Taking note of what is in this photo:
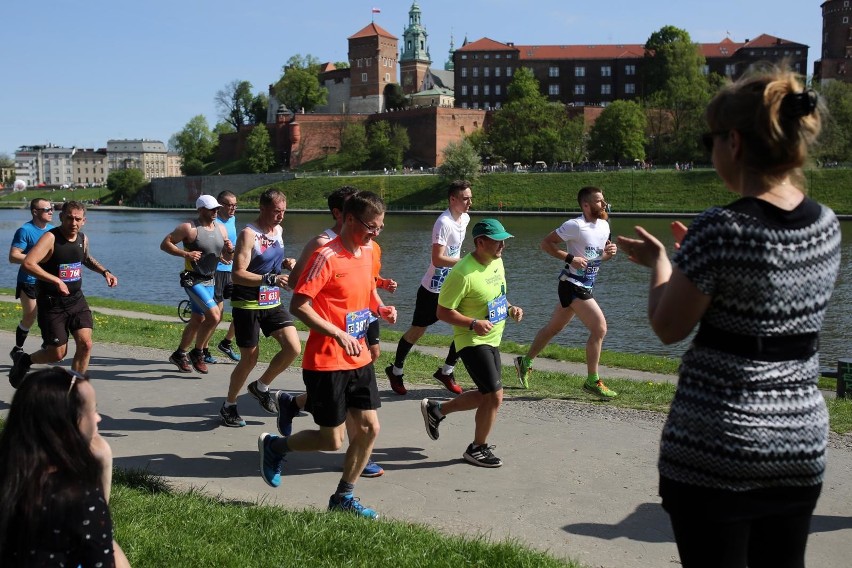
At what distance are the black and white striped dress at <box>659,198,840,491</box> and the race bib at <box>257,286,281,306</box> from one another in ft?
19.4

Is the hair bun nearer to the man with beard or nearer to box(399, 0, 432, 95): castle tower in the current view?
the man with beard

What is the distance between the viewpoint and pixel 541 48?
127312 mm

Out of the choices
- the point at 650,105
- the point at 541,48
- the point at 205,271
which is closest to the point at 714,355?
the point at 205,271

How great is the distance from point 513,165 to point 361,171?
2009 centimetres

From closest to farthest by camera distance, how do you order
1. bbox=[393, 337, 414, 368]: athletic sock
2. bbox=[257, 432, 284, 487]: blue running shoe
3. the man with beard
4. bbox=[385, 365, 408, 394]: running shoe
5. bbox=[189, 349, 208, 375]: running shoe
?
bbox=[257, 432, 284, 487]: blue running shoe < the man with beard < bbox=[385, 365, 408, 394]: running shoe < bbox=[393, 337, 414, 368]: athletic sock < bbox=[189, 349, 208, 375]: running shoe

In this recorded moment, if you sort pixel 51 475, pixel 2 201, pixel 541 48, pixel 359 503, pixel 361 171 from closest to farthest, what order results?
pixel 51 475
pixel 359 503
pixel 361 171
pixel 541 48
pixel 2 201

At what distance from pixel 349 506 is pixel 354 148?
108m

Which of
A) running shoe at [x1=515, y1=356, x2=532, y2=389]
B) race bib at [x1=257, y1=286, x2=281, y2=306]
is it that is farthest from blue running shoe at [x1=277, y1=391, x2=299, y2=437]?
running shoe at [x1=515, y1=356, x2=532, y2=389]

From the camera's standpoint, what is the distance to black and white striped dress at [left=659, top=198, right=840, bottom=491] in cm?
247

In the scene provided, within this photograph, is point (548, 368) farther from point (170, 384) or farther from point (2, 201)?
point (2, 201)

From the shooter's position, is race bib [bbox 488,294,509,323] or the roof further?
the roof

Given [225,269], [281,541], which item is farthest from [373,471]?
[225,269]

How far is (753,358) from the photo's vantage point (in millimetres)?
2484

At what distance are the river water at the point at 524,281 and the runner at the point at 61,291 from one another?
374 inches
